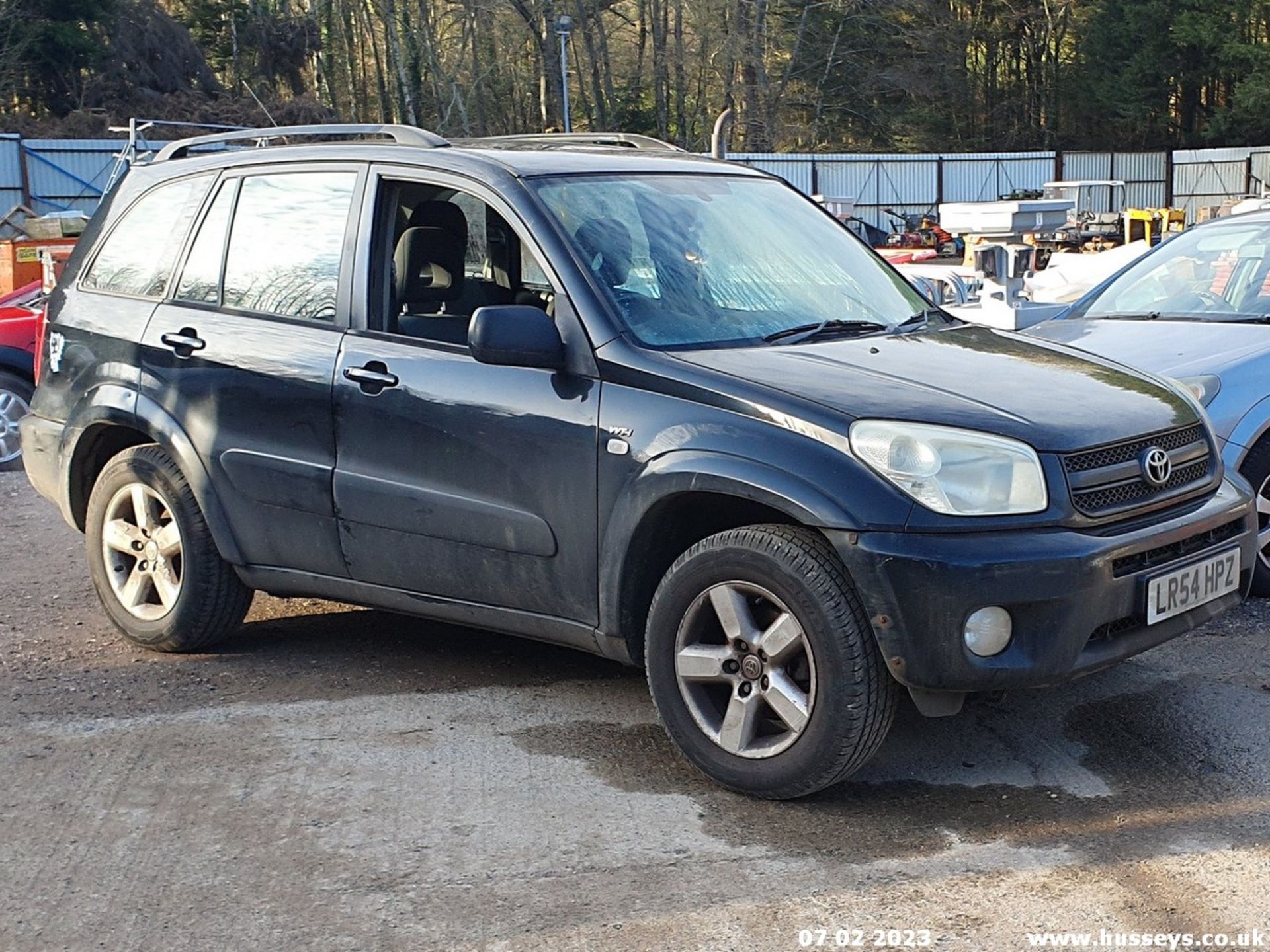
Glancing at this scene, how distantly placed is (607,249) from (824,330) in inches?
27.7

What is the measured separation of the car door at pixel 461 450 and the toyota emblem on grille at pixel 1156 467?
1499 mm

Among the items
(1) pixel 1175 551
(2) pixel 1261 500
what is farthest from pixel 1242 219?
(1) pixel 1175 551

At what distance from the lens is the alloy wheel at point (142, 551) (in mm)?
5438

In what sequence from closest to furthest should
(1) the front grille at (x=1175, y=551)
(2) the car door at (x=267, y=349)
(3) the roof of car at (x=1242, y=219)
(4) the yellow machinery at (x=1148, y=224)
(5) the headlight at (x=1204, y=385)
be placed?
1. (1) the front grille at (x=1175, y=551)
2. (2) the car door at (x=267, y=349)
3. (5) the headlight at (x=1204, y=385)
4. (3) the roof of car at (x=1242, y=219)
5. (4) the yellow machinery at (x=1148, y=224)

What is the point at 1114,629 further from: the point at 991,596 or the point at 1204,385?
the point at 1204,385

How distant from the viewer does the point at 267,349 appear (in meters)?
4.97

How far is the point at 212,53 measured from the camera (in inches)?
1929

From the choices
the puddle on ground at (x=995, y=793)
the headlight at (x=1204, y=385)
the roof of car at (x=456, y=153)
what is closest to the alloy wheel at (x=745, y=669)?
the puddle on ground at (x=995, y=793)

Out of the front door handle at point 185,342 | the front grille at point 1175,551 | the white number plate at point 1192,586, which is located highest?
the front door handle at point 185,342

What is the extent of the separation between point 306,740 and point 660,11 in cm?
4967

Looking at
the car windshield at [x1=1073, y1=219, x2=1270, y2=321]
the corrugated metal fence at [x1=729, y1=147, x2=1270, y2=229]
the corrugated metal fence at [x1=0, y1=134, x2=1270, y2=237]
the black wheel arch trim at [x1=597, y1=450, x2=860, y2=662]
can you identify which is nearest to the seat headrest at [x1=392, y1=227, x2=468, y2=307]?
the black wheel arch trim at [x1=597, y1=450, x2=860, y2=662]

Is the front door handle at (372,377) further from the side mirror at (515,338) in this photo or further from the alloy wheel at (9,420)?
the alloy wheel at (9,420)

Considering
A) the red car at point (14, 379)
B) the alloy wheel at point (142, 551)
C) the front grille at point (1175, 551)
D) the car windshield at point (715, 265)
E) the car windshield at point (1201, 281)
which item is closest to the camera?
the front grille at point (1175, 551)

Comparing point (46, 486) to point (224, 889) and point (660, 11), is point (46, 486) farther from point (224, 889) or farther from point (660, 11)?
point (660, 11)
